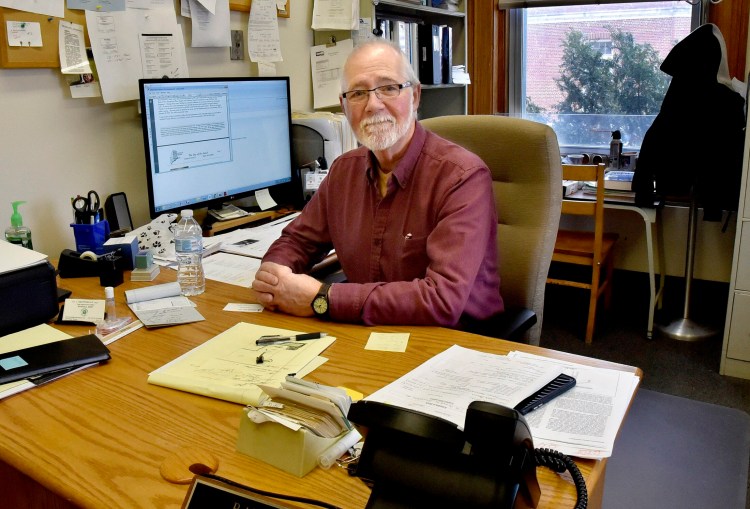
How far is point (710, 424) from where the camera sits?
2.29 meters

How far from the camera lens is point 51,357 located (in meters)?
1.20

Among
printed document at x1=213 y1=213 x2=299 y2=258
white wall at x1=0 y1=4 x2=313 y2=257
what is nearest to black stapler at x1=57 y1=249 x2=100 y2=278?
white wall at x1=0 y1=4 x2=313 y2=257

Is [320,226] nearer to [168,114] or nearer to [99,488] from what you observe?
[168,114]

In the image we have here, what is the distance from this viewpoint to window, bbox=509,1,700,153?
362 centimetres

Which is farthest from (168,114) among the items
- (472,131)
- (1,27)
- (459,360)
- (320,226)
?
(459,360)

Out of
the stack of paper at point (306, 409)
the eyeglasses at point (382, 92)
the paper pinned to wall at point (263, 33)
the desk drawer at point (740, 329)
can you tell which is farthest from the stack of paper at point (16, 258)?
the desk drawer at point (740, 329)

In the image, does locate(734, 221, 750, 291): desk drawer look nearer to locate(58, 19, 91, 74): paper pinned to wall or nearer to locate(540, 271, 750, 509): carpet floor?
locate(540, 271, 750, 509): carpet floor

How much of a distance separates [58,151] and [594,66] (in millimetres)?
2974

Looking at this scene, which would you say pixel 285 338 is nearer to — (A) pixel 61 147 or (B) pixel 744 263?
(A) pixel 61 147

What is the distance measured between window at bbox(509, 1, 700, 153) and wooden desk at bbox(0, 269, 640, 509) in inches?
113

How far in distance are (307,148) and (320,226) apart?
815 millimetres

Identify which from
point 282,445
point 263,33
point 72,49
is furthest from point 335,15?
point 282,445

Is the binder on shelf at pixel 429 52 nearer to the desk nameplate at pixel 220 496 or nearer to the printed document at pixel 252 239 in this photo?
the printed document at pixel 252 239

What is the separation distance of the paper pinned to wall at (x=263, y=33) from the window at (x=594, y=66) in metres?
1.90
